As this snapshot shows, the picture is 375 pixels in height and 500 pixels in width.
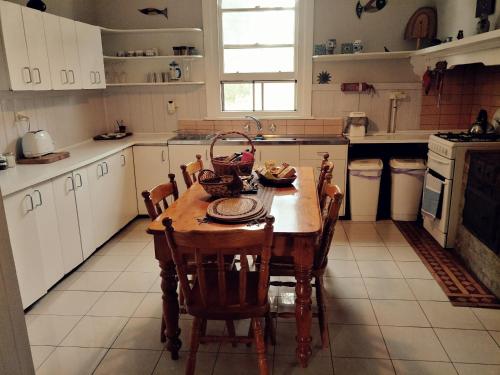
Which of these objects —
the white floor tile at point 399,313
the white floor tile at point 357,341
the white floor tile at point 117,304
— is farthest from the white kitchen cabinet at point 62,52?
the white floor tile at point 399,313

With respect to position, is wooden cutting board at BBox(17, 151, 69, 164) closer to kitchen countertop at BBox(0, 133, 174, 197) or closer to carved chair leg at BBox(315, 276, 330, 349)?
kitchen countertop at BBox(0, 133, 174, 197)

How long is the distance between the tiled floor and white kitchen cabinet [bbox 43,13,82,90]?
1.55m

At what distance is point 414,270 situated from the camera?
10.2ft

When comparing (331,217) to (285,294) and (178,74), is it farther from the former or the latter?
(178,74)

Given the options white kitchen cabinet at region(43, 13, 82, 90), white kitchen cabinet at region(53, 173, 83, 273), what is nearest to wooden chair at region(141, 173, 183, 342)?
white kitchen cabinet at region(53, 173, 83, 273)

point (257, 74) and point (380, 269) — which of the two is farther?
point (257, 74)

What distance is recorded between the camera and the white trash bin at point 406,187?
399cm

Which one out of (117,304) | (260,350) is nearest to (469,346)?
(260,350)

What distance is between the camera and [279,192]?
2.47 metres

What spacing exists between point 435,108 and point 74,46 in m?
3.65

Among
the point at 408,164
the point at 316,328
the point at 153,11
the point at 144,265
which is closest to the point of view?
the point at 316,328

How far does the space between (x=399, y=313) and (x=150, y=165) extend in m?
2.81

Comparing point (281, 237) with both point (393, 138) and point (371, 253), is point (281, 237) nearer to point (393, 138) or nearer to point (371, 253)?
point (371, 253)

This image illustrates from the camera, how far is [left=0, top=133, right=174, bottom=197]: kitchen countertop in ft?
8.47
